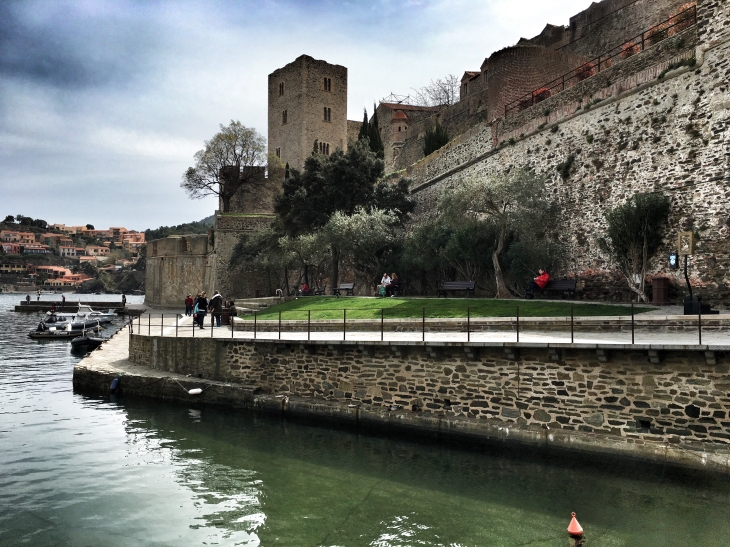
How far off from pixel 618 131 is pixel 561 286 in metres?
5.51

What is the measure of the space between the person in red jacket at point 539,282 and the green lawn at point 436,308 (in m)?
1.52

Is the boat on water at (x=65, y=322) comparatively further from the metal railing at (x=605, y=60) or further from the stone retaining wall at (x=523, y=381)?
the metal railing at (x=605, y=60)

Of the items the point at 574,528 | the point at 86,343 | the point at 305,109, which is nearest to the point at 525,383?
the point at 574,528

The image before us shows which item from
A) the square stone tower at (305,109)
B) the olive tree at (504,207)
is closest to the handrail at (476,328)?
the olive tree at (504,207)

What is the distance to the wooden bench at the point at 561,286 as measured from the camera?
67.7 ft

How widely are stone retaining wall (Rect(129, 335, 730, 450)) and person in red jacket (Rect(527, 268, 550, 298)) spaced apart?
9330 mm

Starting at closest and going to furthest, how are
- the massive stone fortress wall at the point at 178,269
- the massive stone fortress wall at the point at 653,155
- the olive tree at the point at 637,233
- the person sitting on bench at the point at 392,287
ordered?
1. the massive stone fortress wall at the point at 653,155
2. the olive tree at the point at 637,233
3. the person sitting on bench at the point at 392,287
4. the massive stone fortress wall at the point at 178,269

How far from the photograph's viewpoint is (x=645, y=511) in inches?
344

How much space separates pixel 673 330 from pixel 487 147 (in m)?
17.8

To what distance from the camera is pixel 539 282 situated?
69.2ft

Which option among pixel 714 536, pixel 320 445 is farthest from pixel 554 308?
pixel 714 536

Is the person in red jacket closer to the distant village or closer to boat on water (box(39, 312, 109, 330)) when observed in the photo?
boat on water (box(39, 312, 109, 330))

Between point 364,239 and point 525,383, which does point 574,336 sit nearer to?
point 525,383

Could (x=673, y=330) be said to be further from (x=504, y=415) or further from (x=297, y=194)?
(x=297, y=194)
